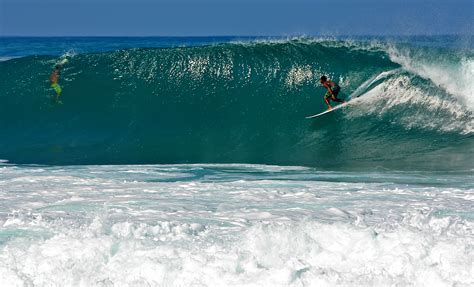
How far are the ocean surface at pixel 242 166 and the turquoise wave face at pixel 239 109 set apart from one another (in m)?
0.05

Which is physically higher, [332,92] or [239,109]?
[332,92]

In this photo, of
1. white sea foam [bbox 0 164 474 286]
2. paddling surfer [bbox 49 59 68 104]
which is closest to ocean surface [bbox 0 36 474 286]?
white sea foam [bbox 0 164 474 286]

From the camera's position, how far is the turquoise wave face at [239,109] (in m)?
11.8

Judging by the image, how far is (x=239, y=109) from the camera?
573 inches

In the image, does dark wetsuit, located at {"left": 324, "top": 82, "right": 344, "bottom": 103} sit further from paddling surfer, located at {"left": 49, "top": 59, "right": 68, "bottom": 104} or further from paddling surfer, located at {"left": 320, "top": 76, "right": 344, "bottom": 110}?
paddling surfer, located at {"left": 49, "top": 59, "right": 68, "bottom": 104}

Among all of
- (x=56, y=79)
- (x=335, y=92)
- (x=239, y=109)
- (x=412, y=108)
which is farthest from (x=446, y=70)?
(x=56, y=79)

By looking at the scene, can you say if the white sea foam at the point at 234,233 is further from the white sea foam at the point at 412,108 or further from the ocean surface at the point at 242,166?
the white sea foam at the point at 412,108

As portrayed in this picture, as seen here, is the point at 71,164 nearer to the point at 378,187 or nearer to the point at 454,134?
the point at 378,187

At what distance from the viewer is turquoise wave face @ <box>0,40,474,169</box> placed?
1181cm

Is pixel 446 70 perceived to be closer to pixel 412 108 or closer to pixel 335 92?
pixel 412 108

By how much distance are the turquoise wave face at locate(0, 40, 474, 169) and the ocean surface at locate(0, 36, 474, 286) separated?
0.15 ft

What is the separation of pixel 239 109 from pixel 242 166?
418cm

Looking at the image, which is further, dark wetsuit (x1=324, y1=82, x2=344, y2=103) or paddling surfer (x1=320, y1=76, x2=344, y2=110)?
dark wetsuit (x1=324, y1=82, x2=344, y2=103)

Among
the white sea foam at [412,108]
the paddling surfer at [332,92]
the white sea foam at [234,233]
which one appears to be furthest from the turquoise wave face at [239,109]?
the white sea foam at [234,233]
